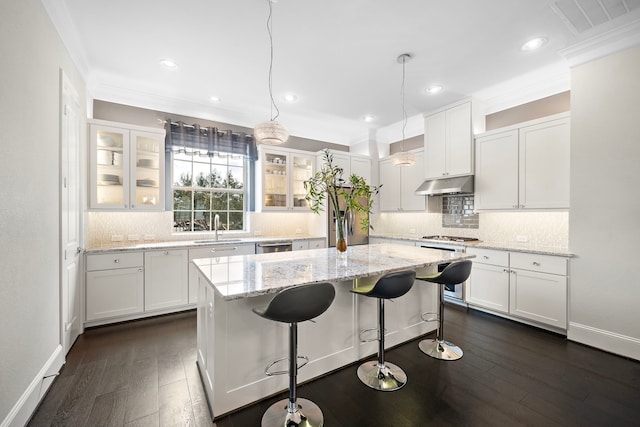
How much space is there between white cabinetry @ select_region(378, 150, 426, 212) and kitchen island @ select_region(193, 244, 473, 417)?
7.62 feet

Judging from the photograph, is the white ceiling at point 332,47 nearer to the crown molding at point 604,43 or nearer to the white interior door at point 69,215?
the crown molding at point 604,43

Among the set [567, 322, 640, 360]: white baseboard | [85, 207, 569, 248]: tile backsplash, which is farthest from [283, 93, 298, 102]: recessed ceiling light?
[567, 322, 640, 360]: white baseboard

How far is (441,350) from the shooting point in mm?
2539

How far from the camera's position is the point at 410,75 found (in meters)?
3.39

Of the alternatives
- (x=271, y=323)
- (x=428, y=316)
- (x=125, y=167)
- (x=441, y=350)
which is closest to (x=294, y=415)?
(x=271, y=323)

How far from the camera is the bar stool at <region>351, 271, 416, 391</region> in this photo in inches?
75.0

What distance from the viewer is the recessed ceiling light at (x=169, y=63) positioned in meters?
3.03

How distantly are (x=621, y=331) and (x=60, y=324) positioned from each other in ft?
16.5

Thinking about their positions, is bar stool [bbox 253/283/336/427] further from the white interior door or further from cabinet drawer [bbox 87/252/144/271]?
cabinet drawer [bbox 87/252/144/271]

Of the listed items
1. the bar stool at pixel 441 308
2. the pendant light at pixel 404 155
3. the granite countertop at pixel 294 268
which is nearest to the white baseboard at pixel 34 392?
the granite countertop at pixel 294 268

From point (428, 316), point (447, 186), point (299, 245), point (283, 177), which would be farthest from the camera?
point (283, 177)

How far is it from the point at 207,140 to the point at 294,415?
385 cm

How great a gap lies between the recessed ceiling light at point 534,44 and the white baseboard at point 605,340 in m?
2.87

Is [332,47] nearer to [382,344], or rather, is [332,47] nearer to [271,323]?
[271,323]
